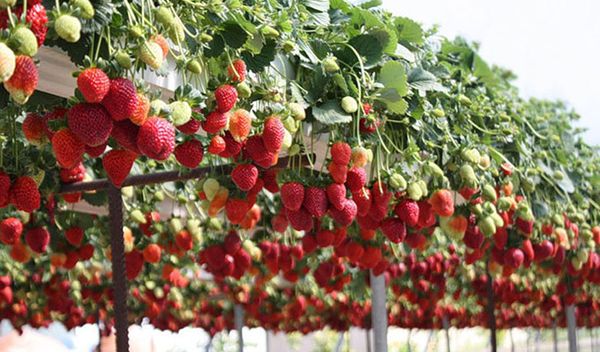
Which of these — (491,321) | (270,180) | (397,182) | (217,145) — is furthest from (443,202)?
(491,321)

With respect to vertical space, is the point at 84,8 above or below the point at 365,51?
below

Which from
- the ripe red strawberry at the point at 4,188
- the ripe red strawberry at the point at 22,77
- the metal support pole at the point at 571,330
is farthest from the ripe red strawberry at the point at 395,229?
the metal support pole at the point at 571,330

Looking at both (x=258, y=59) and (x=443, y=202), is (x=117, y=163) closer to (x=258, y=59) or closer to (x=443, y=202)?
(x=258, y=59)

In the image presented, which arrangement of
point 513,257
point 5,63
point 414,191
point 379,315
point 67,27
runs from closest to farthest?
point 5,63 < point 67,27 < point 414,191 < point 513,257 < point 379,315

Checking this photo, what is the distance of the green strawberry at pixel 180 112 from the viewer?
1.79 meters

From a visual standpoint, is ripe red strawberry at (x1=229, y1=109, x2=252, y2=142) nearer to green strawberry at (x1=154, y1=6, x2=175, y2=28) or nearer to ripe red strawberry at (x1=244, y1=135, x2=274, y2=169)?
ripe red strawberry at (x1=244, y1=135, x2=274, y2=169)

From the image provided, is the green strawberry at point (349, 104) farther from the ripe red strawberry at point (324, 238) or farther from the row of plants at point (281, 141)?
the ripe red strawberry at point (324, 238)

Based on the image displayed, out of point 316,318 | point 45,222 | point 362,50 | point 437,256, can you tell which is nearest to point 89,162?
point 45,222

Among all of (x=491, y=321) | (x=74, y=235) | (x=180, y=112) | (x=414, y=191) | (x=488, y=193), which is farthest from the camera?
(x=491, y=321)

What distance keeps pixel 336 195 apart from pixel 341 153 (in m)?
0.12

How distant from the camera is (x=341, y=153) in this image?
2.43 m

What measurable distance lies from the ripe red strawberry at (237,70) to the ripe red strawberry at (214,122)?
0.31 ft

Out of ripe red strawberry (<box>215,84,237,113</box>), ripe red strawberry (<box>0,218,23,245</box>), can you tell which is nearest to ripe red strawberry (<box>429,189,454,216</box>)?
ripe red strawberry (<box>215,84,237,113</box>)

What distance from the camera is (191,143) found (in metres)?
2.13
